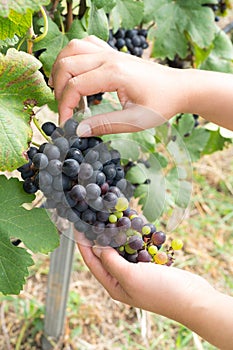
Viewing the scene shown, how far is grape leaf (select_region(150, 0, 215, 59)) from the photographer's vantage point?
122 centimetres

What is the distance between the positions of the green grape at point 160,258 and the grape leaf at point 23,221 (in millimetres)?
147

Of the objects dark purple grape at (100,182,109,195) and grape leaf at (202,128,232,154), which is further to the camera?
grape leaf at (202,128,232,154)

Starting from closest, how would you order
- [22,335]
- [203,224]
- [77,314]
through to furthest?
[22,335] → [77,314] → [203,224]

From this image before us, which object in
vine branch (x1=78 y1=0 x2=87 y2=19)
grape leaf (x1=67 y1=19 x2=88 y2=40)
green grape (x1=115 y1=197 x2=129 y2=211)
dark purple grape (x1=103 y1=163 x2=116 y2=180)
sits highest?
vine branch (x1=78 y1=0 x2=87 y2=19)

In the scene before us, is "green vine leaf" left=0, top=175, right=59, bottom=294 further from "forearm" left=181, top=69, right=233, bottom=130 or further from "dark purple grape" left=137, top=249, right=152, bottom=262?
"forearm" left=181, top=69, right=233, bottom=130

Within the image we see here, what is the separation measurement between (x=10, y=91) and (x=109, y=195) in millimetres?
181

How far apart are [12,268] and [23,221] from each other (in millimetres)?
69

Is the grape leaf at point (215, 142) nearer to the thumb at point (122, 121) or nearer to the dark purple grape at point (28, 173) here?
the thumb at point (122, 121)

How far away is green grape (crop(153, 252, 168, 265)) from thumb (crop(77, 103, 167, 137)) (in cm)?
18

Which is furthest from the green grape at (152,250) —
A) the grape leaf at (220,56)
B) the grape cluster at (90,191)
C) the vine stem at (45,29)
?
the grape leaf at (220,56)

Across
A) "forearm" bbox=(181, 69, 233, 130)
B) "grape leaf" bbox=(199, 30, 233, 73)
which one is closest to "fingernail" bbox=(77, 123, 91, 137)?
"forearm" bbox=(181, 69, 233, 130)

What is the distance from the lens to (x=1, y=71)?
2.16 feet

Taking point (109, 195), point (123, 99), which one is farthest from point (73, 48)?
point (109, 195)

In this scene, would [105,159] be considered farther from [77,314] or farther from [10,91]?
[77,314]
